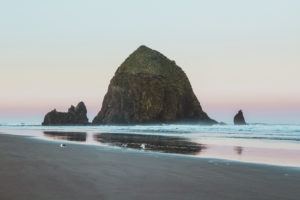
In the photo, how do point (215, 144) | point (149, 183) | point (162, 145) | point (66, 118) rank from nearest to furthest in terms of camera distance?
point (149, 183) → point (162, 145) → point (215, 144) → point (66, 118)

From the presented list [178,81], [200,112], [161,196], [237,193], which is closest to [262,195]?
[237,193]

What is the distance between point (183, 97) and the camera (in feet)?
388

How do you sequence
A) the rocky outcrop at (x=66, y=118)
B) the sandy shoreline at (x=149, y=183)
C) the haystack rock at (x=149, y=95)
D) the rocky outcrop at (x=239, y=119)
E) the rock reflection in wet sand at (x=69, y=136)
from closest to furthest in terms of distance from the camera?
the sandy shoreline at (x=149, y=183) → the rock reflection in wet sand at (x=69, y=136) → the rocky outcrop at (x=239, y=119) → the haystack rock at (x=149, y=95) → the rocky outcrop at (x=66, y=118)

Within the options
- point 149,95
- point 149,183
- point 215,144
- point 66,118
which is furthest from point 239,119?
point 149,183

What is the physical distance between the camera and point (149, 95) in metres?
112

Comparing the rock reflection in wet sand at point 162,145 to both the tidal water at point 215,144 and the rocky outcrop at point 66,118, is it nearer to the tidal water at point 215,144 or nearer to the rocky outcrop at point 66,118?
the tidal water at point 215,144

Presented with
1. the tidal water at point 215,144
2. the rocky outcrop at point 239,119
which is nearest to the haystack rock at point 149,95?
the rocky outcrop at point 239,119

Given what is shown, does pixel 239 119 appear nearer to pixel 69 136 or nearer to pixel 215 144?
pixel 69 136

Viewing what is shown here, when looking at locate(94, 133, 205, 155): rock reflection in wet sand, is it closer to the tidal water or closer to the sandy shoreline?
the tidal water

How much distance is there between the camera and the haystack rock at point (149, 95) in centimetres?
10912

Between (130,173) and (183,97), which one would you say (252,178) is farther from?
(183,97)

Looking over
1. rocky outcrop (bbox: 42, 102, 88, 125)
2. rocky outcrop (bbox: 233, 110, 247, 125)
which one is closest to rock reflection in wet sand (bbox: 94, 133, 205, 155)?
rocky outcrop (bbox: 233, 110, 247, 125)

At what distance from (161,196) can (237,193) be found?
56.7 inches

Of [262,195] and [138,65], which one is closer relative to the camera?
[262,195]
